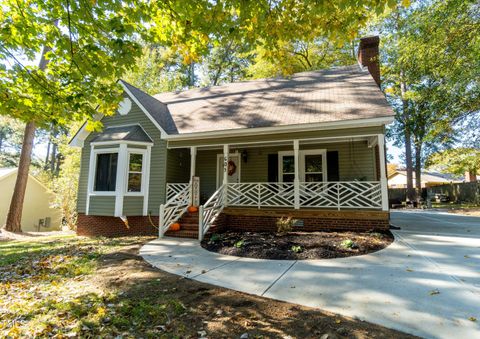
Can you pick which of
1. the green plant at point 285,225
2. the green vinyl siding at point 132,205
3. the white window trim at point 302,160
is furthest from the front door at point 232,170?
the green plant at point 285,225

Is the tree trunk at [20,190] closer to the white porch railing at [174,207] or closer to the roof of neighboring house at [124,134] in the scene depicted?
the roof of neighboring house at [124,134]

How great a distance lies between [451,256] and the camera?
5.65 m

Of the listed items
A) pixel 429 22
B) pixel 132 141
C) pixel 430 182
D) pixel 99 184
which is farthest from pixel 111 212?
pixel 430 182

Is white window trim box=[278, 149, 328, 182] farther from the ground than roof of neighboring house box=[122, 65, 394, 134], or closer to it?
closer to it

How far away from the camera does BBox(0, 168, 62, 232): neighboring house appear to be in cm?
2000

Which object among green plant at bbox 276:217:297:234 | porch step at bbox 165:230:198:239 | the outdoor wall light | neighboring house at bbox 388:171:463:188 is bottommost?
porch step at bbox 165:230:198:239

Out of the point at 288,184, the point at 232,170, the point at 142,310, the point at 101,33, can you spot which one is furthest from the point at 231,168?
the point at 142,310

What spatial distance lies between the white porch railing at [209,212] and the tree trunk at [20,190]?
10527mm

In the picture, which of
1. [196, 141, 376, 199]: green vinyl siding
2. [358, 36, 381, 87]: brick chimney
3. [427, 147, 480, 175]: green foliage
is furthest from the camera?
[427, 147, 480, 175]: green foliage

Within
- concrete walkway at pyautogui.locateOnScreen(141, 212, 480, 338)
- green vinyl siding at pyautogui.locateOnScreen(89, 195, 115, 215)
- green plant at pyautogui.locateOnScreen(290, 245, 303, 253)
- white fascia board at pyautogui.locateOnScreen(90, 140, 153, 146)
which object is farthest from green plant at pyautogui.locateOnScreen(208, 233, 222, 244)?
white fascia board at pyautogui.locateOnScreen(90, 140, 153, 146)

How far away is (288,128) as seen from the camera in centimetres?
890

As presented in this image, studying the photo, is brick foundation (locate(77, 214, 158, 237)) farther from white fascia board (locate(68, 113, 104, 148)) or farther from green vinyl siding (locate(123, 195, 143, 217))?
white fascia board (locate(68, 113, 104, 148))

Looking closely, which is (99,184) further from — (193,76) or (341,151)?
(193,76)

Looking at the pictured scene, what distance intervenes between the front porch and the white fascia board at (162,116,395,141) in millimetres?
465
